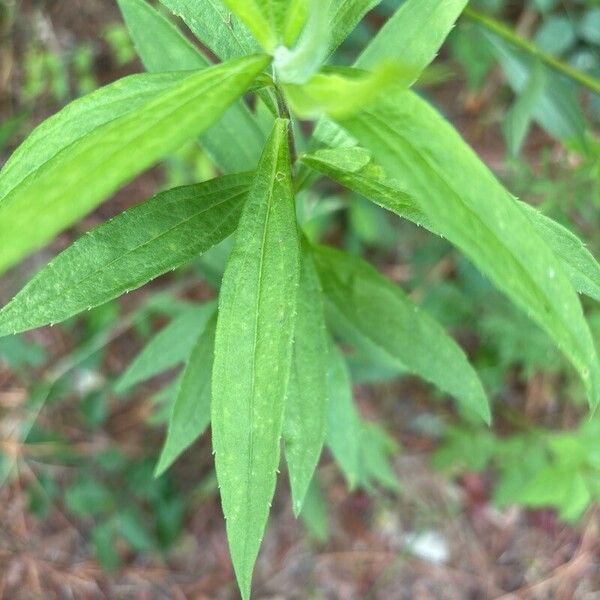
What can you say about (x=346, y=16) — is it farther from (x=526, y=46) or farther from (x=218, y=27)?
(x=526, y=46)

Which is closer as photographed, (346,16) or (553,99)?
(346,16)

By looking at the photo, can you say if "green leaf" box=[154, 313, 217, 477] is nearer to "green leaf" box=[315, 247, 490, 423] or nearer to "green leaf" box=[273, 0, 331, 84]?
"green leaf" box=[315, 247, 490, 423]

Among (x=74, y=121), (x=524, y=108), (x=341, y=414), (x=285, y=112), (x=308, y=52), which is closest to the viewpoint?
(x=308, y=52)

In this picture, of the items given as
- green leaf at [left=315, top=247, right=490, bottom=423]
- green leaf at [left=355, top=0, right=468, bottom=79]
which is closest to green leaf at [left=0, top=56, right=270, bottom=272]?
green leaf at [left=355, top=0, right=468, bottom=79]

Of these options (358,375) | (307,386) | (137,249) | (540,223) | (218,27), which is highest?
(218,27)

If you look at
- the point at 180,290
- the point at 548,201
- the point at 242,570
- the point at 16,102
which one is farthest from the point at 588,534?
the point at 16,102

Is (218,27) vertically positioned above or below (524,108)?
above

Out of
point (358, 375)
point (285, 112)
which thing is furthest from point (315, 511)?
point (285, 112)

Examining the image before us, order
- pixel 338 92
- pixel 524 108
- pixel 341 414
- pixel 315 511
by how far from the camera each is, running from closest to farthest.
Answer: pixel 338 92, pixel 341 414, pixel 524 108, pixel 315 511
